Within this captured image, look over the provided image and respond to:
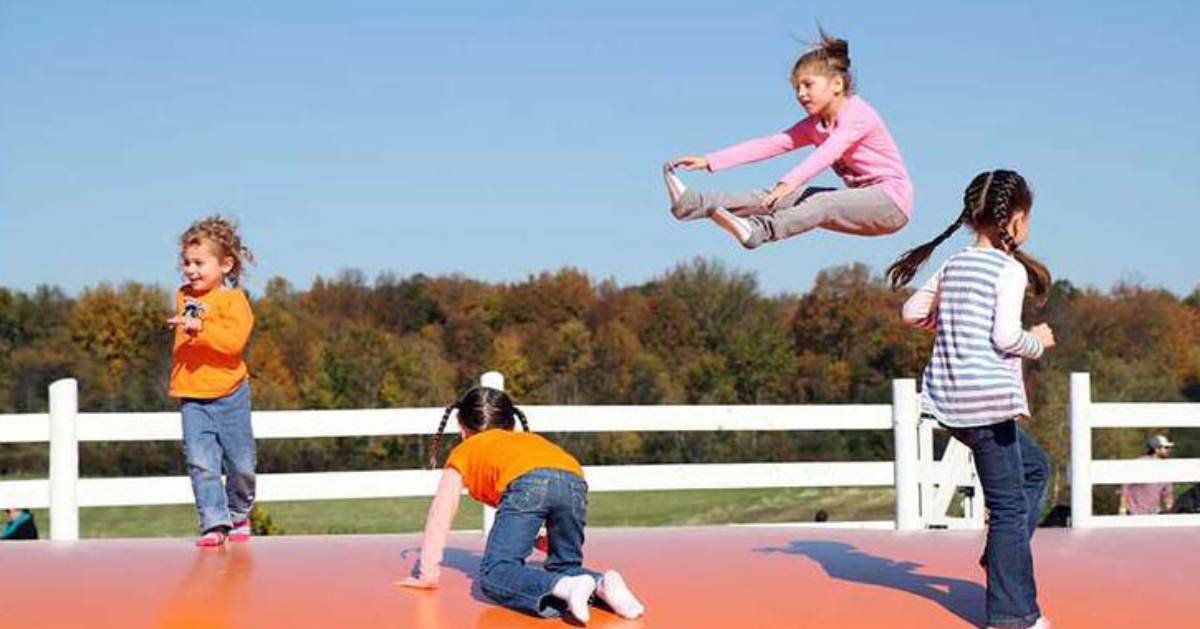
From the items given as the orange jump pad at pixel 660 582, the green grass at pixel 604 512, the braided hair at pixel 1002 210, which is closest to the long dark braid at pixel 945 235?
Result: the braided hair at pixel 1002 210

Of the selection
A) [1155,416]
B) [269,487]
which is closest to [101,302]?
[269,487]

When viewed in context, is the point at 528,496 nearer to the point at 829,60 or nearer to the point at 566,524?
the point at 566,524

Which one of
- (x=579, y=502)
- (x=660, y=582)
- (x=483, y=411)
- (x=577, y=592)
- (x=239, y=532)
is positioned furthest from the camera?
(x=239, y=532)

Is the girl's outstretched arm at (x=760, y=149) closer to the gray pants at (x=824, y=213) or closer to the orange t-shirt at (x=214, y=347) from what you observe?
the gray pants at (x=824, y=213)

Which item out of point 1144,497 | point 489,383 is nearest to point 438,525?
point 489,383

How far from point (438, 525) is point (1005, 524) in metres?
2.08

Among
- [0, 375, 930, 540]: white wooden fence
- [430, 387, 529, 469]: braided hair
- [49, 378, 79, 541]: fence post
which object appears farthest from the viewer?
[0, 375, 930, 540]: white wooden fence

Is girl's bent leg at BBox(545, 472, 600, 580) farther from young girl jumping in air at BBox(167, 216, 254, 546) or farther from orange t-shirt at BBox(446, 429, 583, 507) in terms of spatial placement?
young girl jumping in air at BBox(167, 216, 254, 546)

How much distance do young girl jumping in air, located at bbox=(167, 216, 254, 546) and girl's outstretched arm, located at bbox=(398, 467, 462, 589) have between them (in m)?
1.78

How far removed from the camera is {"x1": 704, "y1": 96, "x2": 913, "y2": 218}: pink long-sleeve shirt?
18.8ft

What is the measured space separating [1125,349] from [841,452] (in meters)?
4.08

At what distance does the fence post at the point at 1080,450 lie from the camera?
1090cm

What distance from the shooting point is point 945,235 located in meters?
5.93

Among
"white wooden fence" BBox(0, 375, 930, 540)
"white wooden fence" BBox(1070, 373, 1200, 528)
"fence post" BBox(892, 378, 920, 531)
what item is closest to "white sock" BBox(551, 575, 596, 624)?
"white wooden fence" BBox(0, 375, 930, 540)
